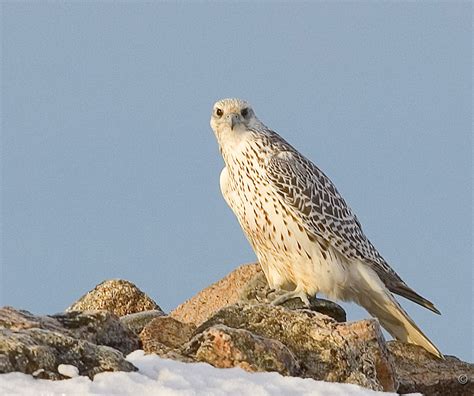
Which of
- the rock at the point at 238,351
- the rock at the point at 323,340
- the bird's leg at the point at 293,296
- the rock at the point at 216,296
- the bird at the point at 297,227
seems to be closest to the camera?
the rock at the point at 238,351

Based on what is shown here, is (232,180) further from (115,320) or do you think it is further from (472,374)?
(115,320)

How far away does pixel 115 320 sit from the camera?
30.8 feet

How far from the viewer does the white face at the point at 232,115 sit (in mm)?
13125

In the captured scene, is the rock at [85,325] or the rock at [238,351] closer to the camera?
the rock at [238,351]

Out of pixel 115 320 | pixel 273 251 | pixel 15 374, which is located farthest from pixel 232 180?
pixel 15 374

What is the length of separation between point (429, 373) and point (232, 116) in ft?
11.4

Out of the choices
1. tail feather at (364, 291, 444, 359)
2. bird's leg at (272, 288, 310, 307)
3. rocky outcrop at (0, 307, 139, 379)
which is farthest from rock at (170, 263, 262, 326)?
rocky outcrop at (0, 307, 139, 379)

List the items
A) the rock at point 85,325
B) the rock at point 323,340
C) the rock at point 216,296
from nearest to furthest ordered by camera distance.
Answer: the rock at point 85,325, the rock at point 323,340, the rock at point 216,296

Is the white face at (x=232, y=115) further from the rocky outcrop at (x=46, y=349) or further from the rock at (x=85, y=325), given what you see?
the rocky outcrop at (x=46, y=349)

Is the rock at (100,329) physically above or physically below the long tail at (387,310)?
below

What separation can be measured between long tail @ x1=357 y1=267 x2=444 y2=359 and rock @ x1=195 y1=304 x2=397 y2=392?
2.95 meters

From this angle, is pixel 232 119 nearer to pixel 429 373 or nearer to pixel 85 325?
pixel 429 373

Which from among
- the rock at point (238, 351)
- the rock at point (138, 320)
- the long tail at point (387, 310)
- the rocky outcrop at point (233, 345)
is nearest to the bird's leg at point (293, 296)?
the long tail at point (387, 310)

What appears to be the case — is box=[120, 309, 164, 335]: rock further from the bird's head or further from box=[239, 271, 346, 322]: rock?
the bird's head
